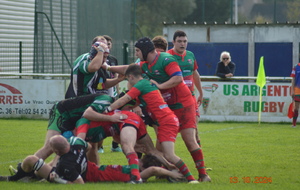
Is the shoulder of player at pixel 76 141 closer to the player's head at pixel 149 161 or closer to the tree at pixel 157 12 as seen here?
the player's head at pixel 149 161

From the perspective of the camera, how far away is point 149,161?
8.95m

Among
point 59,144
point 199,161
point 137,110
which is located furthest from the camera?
point 137,110

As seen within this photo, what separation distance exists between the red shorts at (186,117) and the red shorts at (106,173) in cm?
111

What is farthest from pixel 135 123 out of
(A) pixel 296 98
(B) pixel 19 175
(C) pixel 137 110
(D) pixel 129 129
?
(A) pixel 296 98

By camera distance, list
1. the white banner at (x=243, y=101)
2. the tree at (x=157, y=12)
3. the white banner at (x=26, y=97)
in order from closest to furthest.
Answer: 1. the white banner at (x=243, y=101)
2. the white banner at (x=26, y=97)
3. the tree at (x=157, y=12)

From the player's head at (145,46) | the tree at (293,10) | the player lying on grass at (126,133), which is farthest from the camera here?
the tree at (293,10)

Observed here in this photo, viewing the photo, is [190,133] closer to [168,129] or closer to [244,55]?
[168,129]

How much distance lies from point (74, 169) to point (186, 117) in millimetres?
1874

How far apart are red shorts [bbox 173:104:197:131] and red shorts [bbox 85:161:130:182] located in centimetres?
111

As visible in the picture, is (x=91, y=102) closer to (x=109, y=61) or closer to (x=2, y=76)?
(x=109, y=61)

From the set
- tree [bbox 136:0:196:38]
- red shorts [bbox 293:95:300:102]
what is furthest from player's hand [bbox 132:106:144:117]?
tree [bbox 136:0:196:38]

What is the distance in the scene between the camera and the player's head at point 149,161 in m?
8.87

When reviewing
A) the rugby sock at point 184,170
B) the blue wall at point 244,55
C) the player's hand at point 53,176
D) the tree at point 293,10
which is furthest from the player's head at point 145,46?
the tree at point 293,10

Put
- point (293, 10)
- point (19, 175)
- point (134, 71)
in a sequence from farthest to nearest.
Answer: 1. point (293, 10)
2. point (134, 71)
3. point (19, 175)
